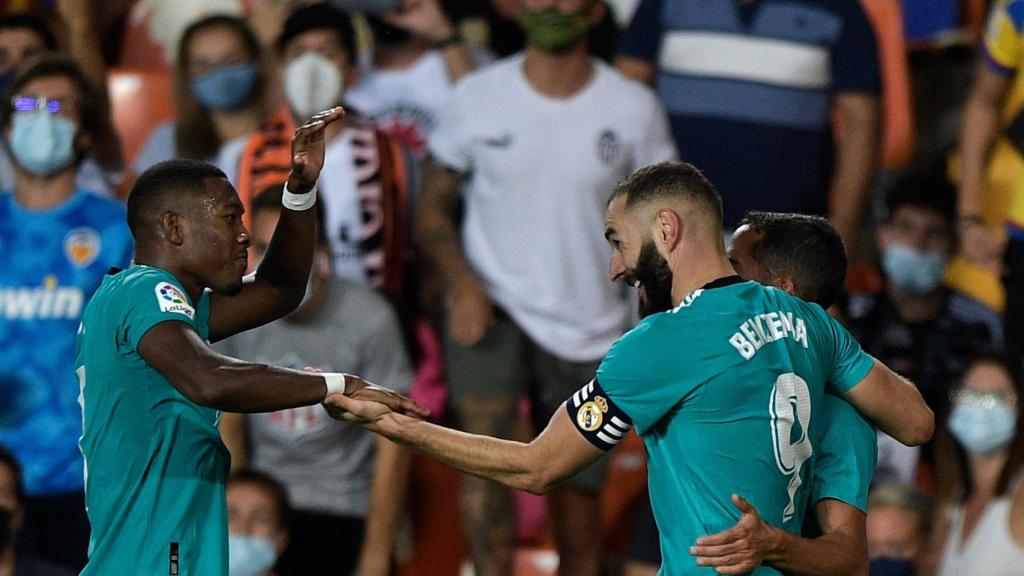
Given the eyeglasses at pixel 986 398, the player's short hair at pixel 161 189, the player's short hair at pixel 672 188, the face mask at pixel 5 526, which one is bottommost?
the eyeglasses at pixel 986 398

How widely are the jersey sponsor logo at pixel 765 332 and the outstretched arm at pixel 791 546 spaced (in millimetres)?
370

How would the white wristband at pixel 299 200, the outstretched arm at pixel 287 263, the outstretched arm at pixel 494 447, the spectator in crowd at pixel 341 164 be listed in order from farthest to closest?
Answer: the spectator in crowd at pixel 341 164 < the white wristband at pixel 299 200 < the outstretched arm at pixel 287 263 < the outstretched arm at pixel 494 447

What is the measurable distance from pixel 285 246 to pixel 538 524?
→ 2.82 metres

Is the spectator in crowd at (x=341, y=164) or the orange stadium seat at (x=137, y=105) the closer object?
the spectator in crowd at (x=341, y=164)

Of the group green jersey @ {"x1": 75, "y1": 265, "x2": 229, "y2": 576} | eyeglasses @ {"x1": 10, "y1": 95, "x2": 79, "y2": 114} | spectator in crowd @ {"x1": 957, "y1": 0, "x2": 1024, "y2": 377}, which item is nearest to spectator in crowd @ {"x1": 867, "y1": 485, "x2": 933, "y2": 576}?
spectator in crowd @ {"x1": 957, "y1": 0, "x2": 1024, "y2": 377}

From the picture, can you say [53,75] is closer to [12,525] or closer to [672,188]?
[12,525]

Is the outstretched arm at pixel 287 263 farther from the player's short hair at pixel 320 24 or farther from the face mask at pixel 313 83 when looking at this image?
the player's short hair at pixel 320 24

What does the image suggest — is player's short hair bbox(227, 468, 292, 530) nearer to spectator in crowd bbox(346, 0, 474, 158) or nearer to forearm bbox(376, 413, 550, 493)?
spectator in crowd bbox(346, 0, 474, 158)

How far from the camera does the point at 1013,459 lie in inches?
281

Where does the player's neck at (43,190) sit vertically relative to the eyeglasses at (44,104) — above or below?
below

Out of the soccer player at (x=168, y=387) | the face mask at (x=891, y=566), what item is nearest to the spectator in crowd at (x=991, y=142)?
the face mask at (x=891, y=566)

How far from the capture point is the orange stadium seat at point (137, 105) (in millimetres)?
8586

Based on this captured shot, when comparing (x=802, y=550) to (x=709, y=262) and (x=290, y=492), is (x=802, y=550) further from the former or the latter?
(x=290, y=492)

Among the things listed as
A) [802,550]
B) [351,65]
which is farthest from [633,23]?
[802,550]
